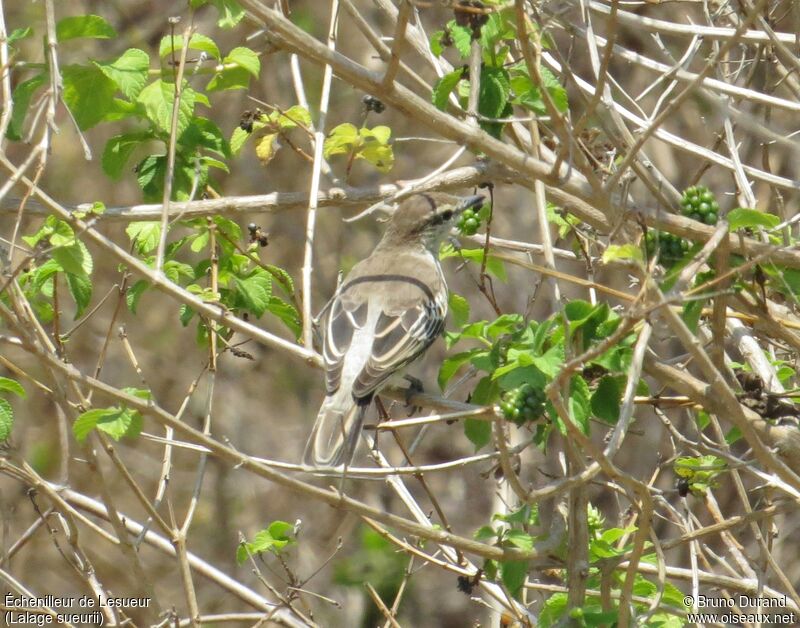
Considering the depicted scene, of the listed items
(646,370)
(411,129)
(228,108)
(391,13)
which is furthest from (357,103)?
(646,370)

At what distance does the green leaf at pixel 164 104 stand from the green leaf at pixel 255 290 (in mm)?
713

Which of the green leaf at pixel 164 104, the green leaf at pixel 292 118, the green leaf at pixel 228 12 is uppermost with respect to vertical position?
the green leaf at pixel 228 12

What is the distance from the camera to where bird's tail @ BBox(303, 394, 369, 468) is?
5242mm

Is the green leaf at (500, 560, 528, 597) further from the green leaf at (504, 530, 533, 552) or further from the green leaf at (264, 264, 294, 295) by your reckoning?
the green leaf at (264, 264, 294, 295)

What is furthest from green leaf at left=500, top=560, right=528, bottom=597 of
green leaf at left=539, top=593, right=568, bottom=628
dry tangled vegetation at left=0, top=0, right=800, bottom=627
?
green leaf at left=539, top=593, right=568, bottom=628

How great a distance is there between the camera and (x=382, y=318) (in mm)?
6238

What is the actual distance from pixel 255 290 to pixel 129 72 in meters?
1.07

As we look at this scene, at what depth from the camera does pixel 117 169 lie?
4.75m

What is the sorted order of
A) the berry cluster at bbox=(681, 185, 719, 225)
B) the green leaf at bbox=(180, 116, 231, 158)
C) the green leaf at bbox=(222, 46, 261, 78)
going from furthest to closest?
1. the green leaf at bbox=(180, 116, 231, 158)
2. the green leaf at bbox=(222, 46, 261, 78)
3. the berry cluster at bbox=(681, 185, 719, 225)

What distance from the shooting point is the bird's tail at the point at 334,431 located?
17.2 feet

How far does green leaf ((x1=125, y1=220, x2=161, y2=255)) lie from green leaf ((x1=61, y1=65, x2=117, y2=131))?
54 centimetres

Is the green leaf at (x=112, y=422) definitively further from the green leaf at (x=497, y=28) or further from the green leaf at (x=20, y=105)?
the green leaf at (x=497, y=28)

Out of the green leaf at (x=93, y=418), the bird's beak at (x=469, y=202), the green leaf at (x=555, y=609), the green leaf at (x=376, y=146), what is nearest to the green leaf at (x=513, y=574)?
the green leaf at (x=555, y=609)

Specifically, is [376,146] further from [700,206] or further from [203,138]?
[700,206]
